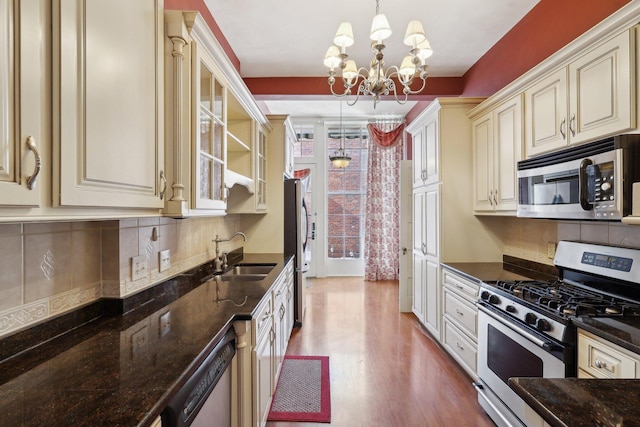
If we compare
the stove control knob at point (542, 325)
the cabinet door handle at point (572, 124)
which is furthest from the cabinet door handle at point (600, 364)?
the cabinet door handle at point (572, 124)

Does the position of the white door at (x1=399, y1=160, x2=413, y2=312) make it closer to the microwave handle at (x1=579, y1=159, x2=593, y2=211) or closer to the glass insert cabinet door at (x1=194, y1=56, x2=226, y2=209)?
the microwave handle at (x1=579, y1=159, x2=593, y2=211)

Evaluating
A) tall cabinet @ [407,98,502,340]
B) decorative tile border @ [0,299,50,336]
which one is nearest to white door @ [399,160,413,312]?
tall cabinet @ [407,98,502,340]

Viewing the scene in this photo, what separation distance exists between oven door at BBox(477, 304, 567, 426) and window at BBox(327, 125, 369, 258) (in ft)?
13.3

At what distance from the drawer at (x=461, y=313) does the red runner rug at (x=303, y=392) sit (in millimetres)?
1168

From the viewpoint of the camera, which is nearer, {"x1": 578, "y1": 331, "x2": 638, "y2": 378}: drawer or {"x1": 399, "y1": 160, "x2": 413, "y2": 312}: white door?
{"x1": 578, "y1": 331, "x2": 638, "y2": 378}: drawer

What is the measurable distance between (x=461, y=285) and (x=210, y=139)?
86.6 inches

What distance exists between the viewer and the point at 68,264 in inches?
48.2

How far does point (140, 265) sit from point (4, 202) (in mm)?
959

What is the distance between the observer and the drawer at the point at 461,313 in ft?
8.05

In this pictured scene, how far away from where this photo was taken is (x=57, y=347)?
109 centimetres

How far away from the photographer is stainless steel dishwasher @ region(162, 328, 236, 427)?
2.92 ft

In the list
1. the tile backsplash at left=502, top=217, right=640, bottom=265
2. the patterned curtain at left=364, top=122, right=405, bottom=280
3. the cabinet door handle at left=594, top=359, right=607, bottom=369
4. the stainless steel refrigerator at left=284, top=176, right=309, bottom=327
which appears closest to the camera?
the cabinet door handle at left=594, top=359, right=607, bottom=369

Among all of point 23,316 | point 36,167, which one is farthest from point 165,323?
point 36,167

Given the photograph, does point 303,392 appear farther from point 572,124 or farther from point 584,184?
point 572,124
